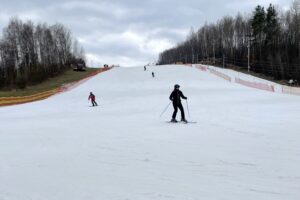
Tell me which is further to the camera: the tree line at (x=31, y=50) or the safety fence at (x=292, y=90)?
the tree line at (x=31, y=50)

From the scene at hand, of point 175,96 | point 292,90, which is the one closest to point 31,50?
point 292,90

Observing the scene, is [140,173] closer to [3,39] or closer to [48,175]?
[48,175]

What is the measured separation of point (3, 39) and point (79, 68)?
71.7 feet

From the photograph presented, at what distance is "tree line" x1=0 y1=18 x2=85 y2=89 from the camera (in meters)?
79.2

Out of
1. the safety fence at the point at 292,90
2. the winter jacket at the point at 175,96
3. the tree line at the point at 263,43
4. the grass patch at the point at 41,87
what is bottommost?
the safety fence at the point at 292,90

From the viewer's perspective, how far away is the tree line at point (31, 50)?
7917 cm

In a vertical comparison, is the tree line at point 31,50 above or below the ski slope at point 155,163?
above

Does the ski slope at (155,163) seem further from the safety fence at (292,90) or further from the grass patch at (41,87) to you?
the grass patch at (41,87)

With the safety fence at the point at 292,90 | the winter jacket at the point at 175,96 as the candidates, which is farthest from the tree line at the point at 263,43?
the winter jacket at the point at 175,96

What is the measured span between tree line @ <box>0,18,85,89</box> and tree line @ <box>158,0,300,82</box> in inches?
1552

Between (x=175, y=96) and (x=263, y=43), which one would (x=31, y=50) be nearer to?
(x=263, y=43)

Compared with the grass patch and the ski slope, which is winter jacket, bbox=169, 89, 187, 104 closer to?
the ski slope

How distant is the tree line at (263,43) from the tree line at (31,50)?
129 ft

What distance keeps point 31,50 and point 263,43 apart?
6061 centimetres
